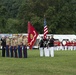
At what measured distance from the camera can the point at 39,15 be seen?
80438mm

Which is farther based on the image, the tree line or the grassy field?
the tree line

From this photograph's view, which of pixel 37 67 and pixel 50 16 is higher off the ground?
pixel 50 16

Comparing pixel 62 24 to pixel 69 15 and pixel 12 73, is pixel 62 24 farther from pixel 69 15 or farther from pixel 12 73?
pixel 12 73

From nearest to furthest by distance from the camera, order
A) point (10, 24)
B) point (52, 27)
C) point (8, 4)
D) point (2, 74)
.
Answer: point (2, 74) → point (52, 27) → point (10, 24) → point (8, 4)

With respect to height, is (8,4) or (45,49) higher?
(8,4)

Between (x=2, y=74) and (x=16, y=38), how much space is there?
43.0m

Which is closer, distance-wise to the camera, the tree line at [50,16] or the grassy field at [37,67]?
the grassy field at [37,67]

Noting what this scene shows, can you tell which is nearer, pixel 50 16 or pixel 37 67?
pixel 37 67

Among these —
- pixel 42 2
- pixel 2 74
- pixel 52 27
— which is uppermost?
pixel 42 2

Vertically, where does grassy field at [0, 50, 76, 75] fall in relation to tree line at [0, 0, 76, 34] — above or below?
below

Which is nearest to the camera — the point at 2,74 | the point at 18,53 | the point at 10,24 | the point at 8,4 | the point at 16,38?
the point at 2,74

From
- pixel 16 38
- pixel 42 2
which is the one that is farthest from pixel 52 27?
pixel 16 38

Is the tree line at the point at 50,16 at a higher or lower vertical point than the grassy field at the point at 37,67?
higher

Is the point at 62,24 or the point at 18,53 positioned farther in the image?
the point at 62,24
